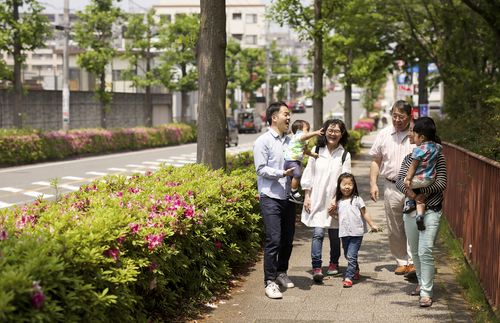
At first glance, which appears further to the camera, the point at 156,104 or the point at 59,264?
the point at 156,104

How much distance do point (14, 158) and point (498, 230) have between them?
81.2 feet

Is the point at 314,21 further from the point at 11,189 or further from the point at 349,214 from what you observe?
the point at 349,214

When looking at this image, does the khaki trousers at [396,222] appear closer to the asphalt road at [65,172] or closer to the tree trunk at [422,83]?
the asphalt road at [65,172]

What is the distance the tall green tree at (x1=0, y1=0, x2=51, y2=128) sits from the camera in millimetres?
31484

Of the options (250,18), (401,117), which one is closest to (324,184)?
(401,117)

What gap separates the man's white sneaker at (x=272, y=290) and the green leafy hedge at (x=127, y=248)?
19.2 inches

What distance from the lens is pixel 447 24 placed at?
858 inches

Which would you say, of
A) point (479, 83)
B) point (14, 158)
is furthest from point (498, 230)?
point (14, 158)

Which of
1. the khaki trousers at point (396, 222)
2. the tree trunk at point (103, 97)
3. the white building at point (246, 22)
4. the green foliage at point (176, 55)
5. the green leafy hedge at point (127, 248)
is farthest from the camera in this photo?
the white building at point (246, 22)

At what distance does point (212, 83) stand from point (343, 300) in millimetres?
4544

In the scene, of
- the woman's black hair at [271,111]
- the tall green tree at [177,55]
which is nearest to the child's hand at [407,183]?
the woman's black hair at [271,111]

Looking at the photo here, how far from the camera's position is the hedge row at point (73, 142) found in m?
28.2

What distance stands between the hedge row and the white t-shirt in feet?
72.1

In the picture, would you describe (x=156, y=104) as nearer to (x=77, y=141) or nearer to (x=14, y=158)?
(x=77, y=141)
